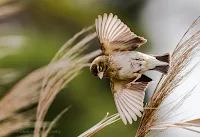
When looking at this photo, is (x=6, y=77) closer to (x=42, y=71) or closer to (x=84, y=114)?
(x=42, y=71)

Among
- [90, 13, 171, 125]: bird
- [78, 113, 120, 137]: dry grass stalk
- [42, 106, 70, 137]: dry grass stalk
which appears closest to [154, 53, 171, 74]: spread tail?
[90, 13, 171, 125]: bird

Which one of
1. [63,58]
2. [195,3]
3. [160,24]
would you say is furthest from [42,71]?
[195,3]

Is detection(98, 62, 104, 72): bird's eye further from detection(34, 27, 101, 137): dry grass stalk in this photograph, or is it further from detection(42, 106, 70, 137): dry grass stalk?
detection(42, 106, 70, 137): dry grass stalk

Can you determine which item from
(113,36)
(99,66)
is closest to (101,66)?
(99,66)

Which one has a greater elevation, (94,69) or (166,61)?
(94,69)

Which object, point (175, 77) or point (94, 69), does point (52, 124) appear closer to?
point (94, 69)

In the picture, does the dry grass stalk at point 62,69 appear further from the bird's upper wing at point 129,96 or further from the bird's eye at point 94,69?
the bird's upper wing at point 129,96
